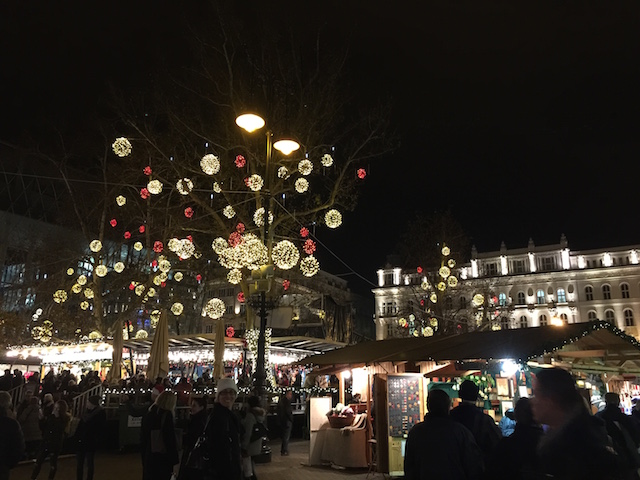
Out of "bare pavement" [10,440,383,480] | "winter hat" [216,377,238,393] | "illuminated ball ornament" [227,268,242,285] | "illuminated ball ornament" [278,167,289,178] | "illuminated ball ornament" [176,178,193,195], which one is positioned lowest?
"bare pavement" [10,440,383,480]

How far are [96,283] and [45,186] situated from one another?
29471 mm

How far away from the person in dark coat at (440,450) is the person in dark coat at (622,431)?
2.60m

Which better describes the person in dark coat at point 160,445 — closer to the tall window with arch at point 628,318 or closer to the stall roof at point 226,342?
the stall roof at point 226,342

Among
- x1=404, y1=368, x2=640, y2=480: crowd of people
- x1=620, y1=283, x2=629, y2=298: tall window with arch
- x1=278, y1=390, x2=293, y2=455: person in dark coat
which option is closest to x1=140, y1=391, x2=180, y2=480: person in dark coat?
x1=404, y1=368, x2=640, y2=480: crowd of people

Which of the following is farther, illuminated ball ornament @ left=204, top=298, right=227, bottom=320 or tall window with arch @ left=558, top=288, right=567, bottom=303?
tall window with arch @ left=558, top=288, right=567, bottom=303

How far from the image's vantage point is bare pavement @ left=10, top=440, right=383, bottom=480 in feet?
30.1

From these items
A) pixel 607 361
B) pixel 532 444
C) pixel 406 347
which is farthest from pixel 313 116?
pixel 532 444

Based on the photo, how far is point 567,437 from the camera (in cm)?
272

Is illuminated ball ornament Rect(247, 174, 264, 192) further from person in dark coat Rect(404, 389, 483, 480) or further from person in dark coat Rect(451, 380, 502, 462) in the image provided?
person in dark coat Rect(404, 389, 483, 480)

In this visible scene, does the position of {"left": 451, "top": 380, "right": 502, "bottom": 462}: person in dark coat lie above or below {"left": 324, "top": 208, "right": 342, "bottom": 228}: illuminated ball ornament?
below

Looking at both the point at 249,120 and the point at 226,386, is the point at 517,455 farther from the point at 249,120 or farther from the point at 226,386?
the point at 249,120

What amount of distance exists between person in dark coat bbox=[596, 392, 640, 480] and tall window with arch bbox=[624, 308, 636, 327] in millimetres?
58228

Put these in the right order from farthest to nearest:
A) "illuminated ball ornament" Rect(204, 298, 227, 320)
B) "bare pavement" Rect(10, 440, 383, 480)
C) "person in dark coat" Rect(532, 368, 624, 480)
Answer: "illuminated ball ornament" Rect(204, 298, 227, 320) < "bare pavement" Rect(10, 440, 383, 480) < "person in dark coat" Rect(532, 368, 624, 480)

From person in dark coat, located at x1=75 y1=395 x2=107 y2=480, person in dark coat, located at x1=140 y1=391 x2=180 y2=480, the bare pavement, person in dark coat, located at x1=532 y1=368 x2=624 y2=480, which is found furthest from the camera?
the bare pavement
